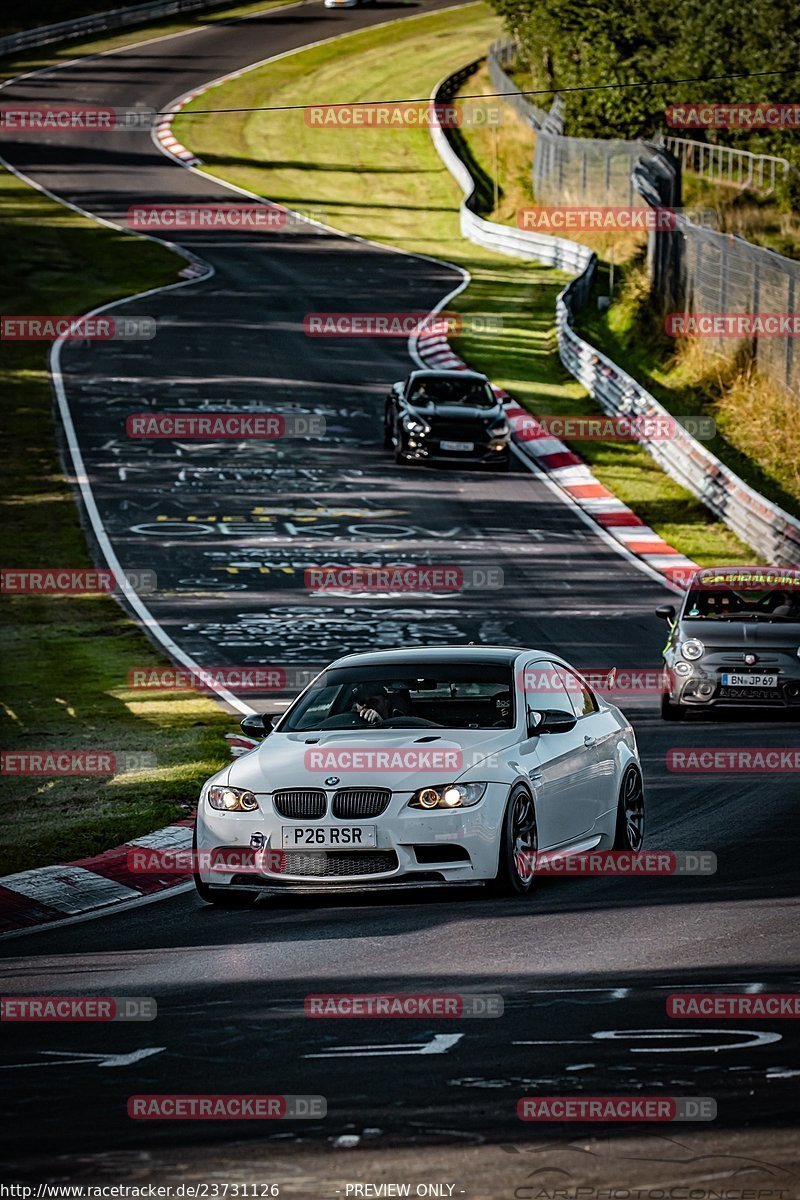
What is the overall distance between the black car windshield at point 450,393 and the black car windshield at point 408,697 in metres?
22.1

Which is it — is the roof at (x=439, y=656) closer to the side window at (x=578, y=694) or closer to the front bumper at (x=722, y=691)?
the side window at (x=578, y=694)

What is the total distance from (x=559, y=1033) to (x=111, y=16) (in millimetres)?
88146

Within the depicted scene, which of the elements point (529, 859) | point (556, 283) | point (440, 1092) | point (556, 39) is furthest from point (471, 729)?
point (556, 39)

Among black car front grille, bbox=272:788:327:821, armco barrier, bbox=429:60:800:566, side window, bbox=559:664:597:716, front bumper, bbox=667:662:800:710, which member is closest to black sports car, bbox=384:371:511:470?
armco barrier, bbox=429:60:800:566

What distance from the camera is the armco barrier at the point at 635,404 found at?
26.5 m

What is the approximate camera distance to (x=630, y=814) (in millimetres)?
12219

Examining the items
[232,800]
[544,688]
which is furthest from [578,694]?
[232,800]

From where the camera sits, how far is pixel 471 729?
11133mm

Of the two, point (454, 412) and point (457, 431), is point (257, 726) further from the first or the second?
point (454, 412)

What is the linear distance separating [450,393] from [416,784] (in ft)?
77.9

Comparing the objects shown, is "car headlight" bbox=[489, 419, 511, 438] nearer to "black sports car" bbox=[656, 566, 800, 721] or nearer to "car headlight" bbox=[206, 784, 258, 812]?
"black sports car" bbox=[656, 566, 800, 721]

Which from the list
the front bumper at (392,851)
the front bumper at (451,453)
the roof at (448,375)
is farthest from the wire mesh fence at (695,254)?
the front bumper at (392,851)

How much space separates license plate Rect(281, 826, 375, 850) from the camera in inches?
406

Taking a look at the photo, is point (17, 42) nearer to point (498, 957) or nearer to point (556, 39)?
point (556, 39)
